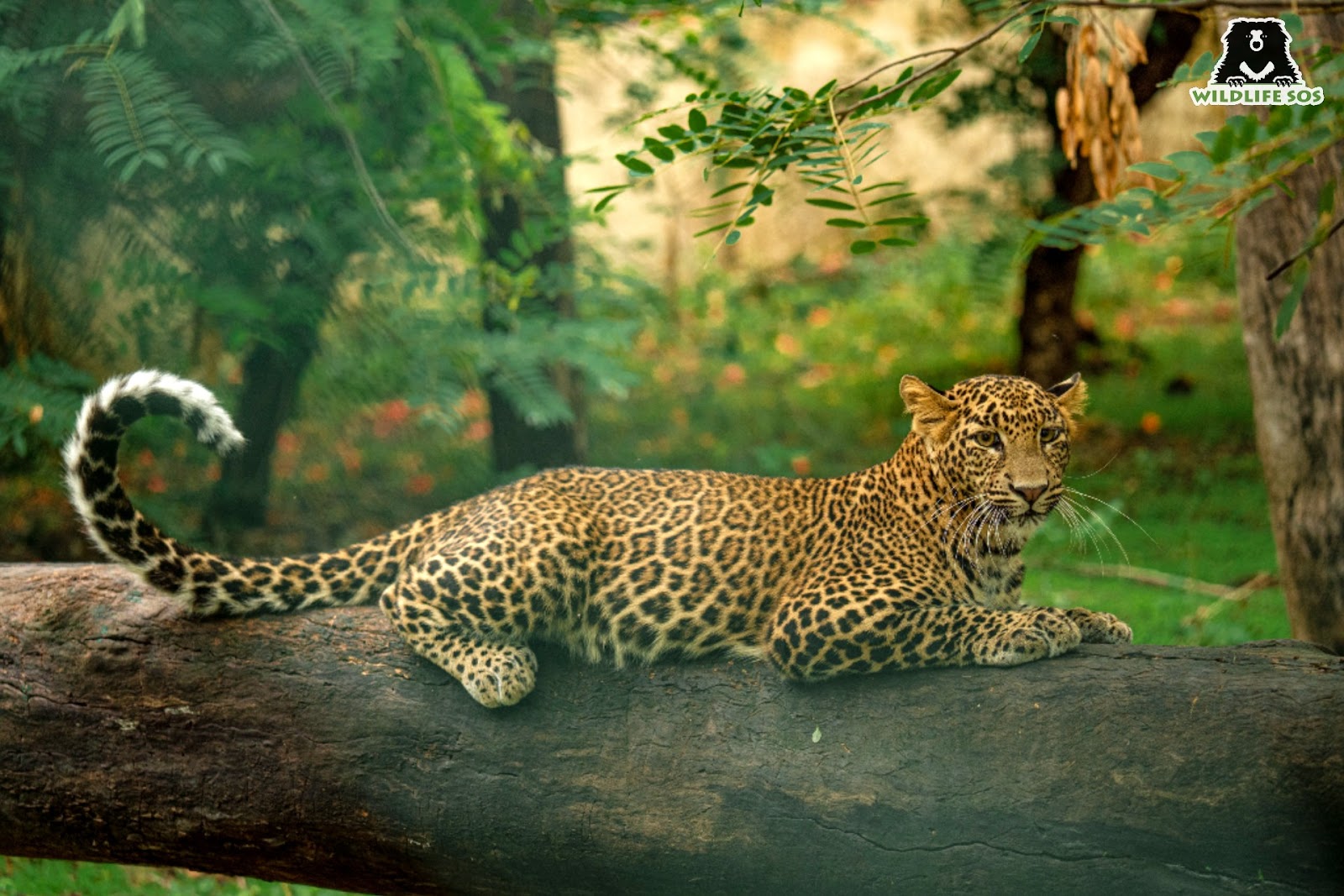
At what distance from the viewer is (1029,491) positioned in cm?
491

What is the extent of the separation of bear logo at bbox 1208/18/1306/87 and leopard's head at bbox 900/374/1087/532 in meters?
1.59

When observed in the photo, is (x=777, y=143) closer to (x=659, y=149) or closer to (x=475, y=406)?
(x=659, y=149)

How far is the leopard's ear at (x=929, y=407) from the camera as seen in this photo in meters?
5.25

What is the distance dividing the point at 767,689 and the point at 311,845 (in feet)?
6.74

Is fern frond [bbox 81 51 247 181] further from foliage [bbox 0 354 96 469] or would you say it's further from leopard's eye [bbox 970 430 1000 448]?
leopard's eye [bbox 970 430 1000 448]

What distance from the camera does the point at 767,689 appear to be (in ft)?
17.0

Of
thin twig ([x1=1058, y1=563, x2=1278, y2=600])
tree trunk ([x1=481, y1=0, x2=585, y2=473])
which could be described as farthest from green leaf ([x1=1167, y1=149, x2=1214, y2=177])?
tree trunk ([x1=481, y1=0, x2=585, y2=473])

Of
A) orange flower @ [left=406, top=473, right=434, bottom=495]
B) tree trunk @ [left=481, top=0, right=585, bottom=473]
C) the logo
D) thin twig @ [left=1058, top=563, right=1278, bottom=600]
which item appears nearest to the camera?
the logo

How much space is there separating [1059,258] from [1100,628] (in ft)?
25.3

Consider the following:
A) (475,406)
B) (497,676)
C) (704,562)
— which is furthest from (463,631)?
(475,406)

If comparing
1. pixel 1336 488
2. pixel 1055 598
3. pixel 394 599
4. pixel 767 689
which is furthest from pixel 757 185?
pixel 1055 598

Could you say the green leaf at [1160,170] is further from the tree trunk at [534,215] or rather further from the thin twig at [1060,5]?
the tree trunk at [534,215]

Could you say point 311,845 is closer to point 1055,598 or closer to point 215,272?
point 215,272

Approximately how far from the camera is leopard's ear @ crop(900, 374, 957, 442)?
5246mm
